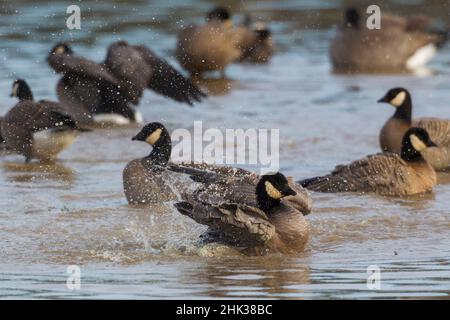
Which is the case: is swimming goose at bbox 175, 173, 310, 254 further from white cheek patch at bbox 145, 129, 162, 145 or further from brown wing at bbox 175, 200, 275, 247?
white cheek patch at bbox 145, 129, 162, 145

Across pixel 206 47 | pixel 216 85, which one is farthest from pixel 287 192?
pixel 206 47

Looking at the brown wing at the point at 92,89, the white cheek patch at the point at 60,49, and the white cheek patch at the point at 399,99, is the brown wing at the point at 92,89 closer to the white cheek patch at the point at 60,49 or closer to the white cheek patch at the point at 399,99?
the white cheek patch at the point at 60,49

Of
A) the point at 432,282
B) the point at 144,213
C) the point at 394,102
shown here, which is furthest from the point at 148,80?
the point at 432,282

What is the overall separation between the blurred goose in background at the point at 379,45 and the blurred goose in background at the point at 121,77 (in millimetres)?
5458

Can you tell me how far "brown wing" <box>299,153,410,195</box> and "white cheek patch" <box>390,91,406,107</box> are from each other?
5.87 ft

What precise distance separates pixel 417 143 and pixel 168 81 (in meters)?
3.16

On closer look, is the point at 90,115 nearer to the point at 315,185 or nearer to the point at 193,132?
the point at 193,132

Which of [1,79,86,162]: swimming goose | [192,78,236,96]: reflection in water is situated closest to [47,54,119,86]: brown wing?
[1,79,86,162]: swimming goose

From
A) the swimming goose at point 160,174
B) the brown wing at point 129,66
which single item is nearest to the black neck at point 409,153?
the swimming goose at point 160,174

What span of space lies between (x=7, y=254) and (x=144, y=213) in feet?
5.76

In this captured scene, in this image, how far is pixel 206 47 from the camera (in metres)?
17.5

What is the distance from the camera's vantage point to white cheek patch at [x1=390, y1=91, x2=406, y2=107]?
12.0 meters

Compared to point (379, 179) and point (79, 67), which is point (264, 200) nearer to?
point (379, 179)

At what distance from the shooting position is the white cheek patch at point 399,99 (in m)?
12.0
